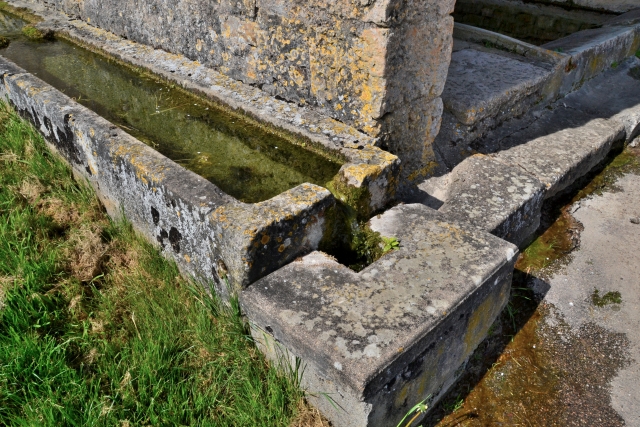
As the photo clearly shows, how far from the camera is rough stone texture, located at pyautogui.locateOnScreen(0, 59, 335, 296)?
2133mm

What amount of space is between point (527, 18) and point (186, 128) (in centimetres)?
495

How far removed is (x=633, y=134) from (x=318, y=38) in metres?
2.90

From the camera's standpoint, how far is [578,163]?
11.0 ft

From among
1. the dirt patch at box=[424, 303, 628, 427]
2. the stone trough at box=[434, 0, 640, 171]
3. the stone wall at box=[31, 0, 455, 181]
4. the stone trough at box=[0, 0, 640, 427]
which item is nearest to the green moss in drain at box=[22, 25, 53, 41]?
the stone trough at box=[0, 0, 640, 427]

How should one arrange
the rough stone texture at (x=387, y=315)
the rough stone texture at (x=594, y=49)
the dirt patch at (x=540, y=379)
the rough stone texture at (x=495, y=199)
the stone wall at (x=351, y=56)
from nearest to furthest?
the rough stone texture at (x=387, y=315) → the dirt patch at (x=540, y=379) → the stone wall at (x=351, y=56) → the rough stone texture at (x=495, y=199) → the rough stone texture at (x=594, y=49)

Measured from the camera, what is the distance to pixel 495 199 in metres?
2.80

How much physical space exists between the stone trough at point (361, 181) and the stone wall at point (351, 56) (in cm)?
1

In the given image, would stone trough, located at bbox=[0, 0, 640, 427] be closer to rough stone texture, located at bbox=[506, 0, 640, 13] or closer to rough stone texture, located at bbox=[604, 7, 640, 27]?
rough stone texture, located at bbox=[604, 7, 640, 27]

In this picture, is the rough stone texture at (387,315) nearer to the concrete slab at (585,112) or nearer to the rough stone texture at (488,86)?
the rough stone texture at (488,86)

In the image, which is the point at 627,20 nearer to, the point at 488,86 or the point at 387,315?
the point at 488,86

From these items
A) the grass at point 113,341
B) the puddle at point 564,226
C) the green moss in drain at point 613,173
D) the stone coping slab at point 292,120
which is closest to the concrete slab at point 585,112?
the green moss in drain at point 613,173

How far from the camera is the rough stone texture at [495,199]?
268cm

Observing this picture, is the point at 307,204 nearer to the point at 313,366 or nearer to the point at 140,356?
the point at 313,366

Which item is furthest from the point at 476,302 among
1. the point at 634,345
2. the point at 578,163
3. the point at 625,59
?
the point at 625,59
